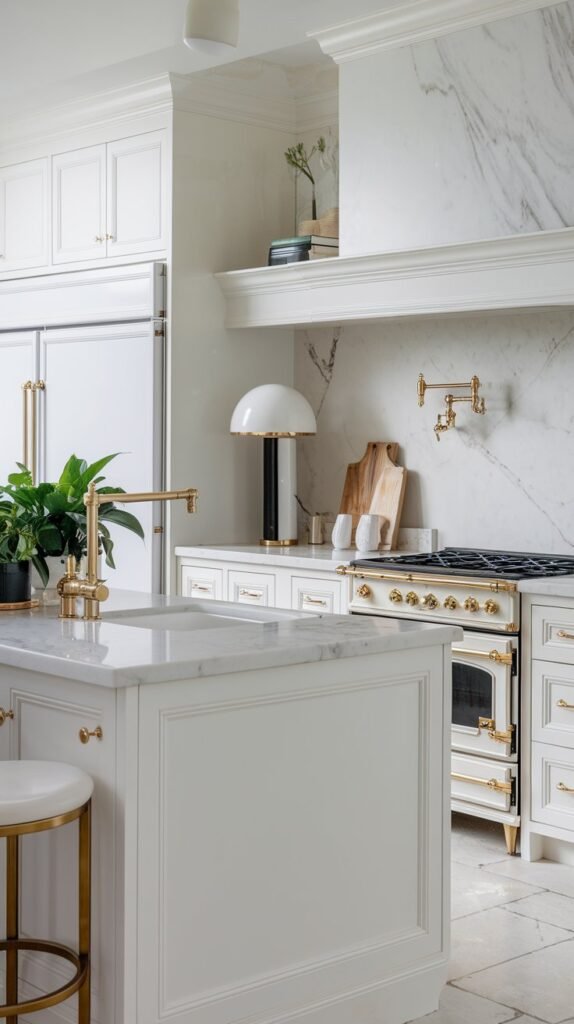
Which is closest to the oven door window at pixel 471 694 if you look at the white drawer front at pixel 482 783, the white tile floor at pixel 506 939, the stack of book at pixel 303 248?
the white drawer front at pixel 482 783

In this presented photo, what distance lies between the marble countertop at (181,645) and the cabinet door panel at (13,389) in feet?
8.91

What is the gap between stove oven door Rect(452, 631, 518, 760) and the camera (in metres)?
Answer: 3.82

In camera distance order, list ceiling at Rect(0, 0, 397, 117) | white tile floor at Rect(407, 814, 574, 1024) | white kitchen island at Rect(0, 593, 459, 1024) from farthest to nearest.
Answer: ceiling at Rect(0, 0, 397, 117), white tile floor at Rect(407, 814, 574, 1024), white kitchen island at Rect(0, 593, 459, 1024)

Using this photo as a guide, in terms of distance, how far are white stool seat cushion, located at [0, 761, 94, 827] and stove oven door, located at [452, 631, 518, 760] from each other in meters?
1.84

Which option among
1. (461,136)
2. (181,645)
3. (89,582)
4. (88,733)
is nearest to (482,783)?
(89,582)

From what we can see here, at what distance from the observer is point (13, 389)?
557cm

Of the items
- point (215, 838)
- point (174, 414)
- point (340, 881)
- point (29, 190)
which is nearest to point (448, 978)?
point (340, 881)

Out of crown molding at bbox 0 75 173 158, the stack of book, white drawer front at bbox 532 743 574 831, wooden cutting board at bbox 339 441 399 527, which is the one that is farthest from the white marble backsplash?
crown molding at bbox 0 75 173 158

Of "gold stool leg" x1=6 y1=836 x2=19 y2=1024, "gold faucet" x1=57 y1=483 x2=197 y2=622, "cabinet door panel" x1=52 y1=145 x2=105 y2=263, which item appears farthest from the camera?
"cabinet door panel" x1=52 y1=145 x2=105 y2=263

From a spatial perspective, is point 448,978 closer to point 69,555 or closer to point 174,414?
point 69,555

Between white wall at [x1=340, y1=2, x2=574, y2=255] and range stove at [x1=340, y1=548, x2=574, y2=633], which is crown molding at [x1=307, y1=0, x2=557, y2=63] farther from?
range stove at [x1=340, y1=548, x2=574, y2=633]

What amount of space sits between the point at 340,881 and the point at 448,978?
543 millimetres

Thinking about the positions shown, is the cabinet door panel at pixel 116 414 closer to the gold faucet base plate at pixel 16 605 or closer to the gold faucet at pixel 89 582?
the gold faucet base plate at pixel 16 605

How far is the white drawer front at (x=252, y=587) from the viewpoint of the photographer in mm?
4617
